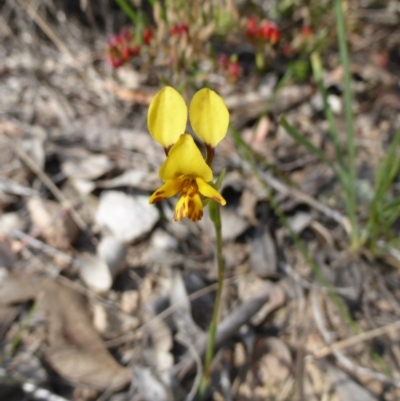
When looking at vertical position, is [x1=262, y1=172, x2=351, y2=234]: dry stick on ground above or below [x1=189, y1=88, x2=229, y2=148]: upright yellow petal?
below

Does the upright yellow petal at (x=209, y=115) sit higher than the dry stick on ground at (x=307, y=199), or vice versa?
the upright yellow petal at (x=209, y=115)

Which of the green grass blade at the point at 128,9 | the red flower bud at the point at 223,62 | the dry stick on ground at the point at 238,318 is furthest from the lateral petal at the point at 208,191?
the red flower bud at the point at 223,62

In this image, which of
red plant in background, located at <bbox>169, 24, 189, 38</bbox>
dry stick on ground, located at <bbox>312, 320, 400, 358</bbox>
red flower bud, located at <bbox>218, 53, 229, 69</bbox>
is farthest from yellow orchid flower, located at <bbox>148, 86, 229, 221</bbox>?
red flower bud, located at <bbox>218, 53, 229, 69</bbox>

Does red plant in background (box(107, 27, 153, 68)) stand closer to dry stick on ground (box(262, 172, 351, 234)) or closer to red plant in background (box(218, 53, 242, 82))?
red plant in background (box(218, 53, 242, 82))

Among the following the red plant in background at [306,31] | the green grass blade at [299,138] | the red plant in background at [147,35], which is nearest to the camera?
the green grass blade at [299,138]

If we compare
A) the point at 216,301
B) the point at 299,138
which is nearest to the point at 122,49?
the point at 299,138

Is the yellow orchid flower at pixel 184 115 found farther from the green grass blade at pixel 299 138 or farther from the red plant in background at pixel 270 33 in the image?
the red plant in background at pixel 270 33

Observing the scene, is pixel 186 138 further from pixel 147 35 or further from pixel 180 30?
pixel 147 35

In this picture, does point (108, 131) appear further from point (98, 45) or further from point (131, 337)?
point (131, 337)
